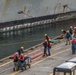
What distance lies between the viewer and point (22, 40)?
53.7 m

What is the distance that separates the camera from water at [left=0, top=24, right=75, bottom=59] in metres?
43.9

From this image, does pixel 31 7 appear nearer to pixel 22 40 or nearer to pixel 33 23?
pixel 33 23

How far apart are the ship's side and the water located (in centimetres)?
304

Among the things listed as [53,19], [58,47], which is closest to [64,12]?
[53,19]

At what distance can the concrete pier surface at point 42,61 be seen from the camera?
24.4m

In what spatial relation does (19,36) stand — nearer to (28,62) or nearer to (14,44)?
(14,44)

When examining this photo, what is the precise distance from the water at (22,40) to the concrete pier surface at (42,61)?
8.79 meters

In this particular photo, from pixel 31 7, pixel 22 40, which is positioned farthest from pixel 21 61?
pixel 31 7

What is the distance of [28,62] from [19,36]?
32.7 metres

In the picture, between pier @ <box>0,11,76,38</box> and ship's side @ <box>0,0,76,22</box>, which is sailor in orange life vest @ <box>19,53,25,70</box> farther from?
pier @ <box>0,11,76,38</box>

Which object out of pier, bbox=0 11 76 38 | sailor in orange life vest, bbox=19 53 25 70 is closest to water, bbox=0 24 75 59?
pier, bbox=0 11 76 38

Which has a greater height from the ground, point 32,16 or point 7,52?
point 32,16

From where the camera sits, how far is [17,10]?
58531 mm

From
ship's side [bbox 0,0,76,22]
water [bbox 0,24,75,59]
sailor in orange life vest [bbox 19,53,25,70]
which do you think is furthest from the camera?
ship's side [bbox 0,0,76,22]
